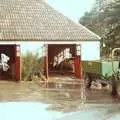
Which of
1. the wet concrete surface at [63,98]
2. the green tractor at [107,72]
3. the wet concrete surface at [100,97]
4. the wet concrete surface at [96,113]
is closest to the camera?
the wet concrete surface at [96,113]

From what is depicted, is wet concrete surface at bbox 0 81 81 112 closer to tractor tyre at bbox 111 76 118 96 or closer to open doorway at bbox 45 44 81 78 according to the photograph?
tractor tyre at bbox 111 76 118 96

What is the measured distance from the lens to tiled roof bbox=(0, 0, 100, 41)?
32031 millimetres

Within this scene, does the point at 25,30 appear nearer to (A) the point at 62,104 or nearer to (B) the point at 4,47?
(B) the point at 4,47

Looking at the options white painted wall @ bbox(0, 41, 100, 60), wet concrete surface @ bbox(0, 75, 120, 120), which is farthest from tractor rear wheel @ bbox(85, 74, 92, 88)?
white painted wall @ bbox(0, 41, 100, 60)

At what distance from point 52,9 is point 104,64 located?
14.5 m

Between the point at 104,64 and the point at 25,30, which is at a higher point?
the point at 25,30

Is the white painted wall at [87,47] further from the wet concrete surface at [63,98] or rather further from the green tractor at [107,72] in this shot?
the green tractor at [107,72]

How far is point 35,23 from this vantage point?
1319 inches

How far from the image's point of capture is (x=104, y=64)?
21859 millimetres

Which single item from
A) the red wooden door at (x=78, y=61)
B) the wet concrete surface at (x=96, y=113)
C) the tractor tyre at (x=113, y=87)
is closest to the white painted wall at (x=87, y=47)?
the red wooden door at (x=78, y=61)

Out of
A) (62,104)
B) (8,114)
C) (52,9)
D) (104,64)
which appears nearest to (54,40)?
(52,9)

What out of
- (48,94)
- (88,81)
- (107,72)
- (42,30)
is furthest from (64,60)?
(107,72)

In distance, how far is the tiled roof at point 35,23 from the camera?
105 feet

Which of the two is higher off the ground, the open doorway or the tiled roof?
the tiled roof
